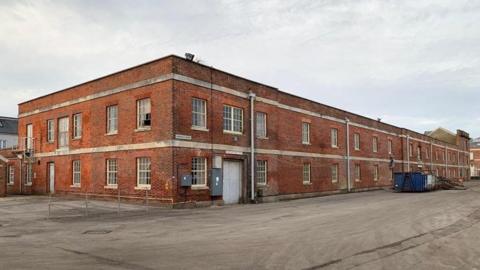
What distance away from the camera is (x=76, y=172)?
29391 millimetres

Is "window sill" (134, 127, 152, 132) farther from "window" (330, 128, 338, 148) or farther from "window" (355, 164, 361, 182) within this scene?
"window" (355, 164, 361, 182)

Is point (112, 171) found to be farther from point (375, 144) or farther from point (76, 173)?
point (375, 144)

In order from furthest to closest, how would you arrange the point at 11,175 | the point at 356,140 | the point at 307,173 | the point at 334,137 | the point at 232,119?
1. the point at 356,140
2. the point at 334,137
3. the point at 11,175
4. the point at 307,173
5. the point at 232,119

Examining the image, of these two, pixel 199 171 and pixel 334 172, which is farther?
pixel 334 172

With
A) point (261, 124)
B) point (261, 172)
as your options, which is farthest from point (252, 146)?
point (261, 124)

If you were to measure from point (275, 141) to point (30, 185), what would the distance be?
731 inches

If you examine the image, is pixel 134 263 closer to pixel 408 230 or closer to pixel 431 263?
pixel 431 263

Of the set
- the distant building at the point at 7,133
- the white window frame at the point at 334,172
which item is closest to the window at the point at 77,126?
the white window frame at the point at 334,172

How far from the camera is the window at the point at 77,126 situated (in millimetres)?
29359

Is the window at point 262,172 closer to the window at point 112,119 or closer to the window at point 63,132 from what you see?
the window at point 112,119

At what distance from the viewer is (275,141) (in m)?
30.4

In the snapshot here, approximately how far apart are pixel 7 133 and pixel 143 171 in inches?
1907

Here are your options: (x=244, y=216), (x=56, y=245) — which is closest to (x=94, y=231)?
(x=56, y=245)

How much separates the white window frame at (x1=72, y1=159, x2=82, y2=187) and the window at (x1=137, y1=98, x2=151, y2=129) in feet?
22.3
